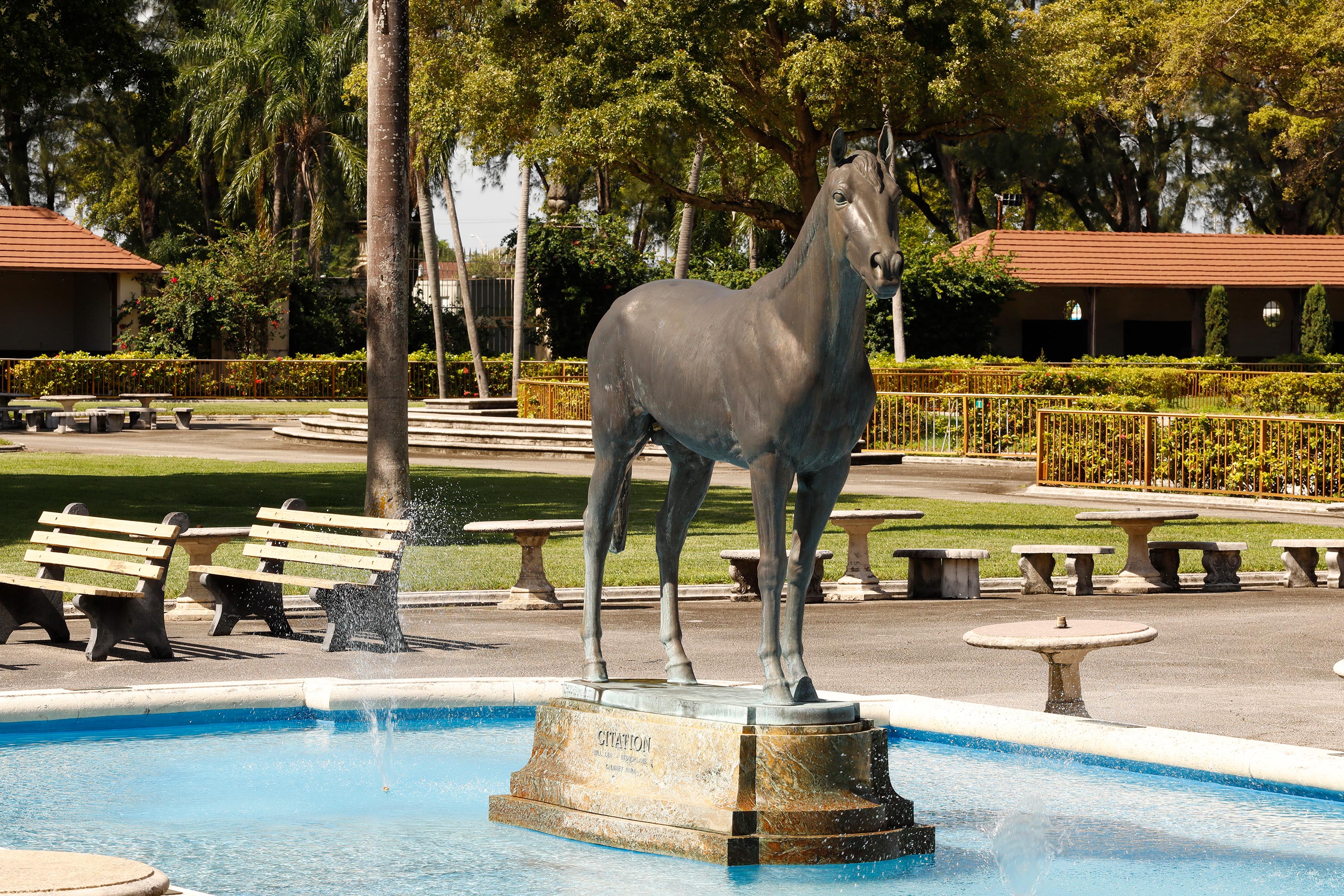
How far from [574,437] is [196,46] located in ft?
99.8

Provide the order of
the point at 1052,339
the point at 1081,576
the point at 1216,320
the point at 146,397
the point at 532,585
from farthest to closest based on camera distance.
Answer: the point at 1052,339, the point at 1216,320, the point at 146,397, the point at 1081,576, the point at 532,585

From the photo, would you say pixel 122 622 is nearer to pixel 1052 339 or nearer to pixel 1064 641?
pixel 1064 641

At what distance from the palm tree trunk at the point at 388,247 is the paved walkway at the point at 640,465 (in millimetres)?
10028

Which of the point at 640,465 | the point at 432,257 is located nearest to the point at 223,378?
the point at 432,257

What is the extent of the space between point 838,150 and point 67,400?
122 feet

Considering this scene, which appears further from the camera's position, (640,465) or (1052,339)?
(1052,339)

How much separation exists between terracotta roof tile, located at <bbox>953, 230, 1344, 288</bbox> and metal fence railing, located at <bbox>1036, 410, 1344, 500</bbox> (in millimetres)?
24038

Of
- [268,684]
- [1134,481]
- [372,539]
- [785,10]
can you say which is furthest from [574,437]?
[268,684]

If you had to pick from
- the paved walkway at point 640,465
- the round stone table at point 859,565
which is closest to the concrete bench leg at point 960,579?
the round stone table at point 859,565

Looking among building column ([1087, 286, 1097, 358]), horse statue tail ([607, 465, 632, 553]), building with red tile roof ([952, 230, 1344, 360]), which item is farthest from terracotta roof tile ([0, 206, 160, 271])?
horse statue tail ([607, 465, 632, 553])

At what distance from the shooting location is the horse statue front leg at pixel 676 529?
6.90 metres

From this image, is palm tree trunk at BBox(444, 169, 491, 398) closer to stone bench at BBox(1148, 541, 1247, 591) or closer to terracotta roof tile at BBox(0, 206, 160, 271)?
terracotta roof tile at BBox(0, 206, 160, 271)

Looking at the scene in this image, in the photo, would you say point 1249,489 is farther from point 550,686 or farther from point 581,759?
point 581,759

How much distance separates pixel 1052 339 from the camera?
51.0 m
